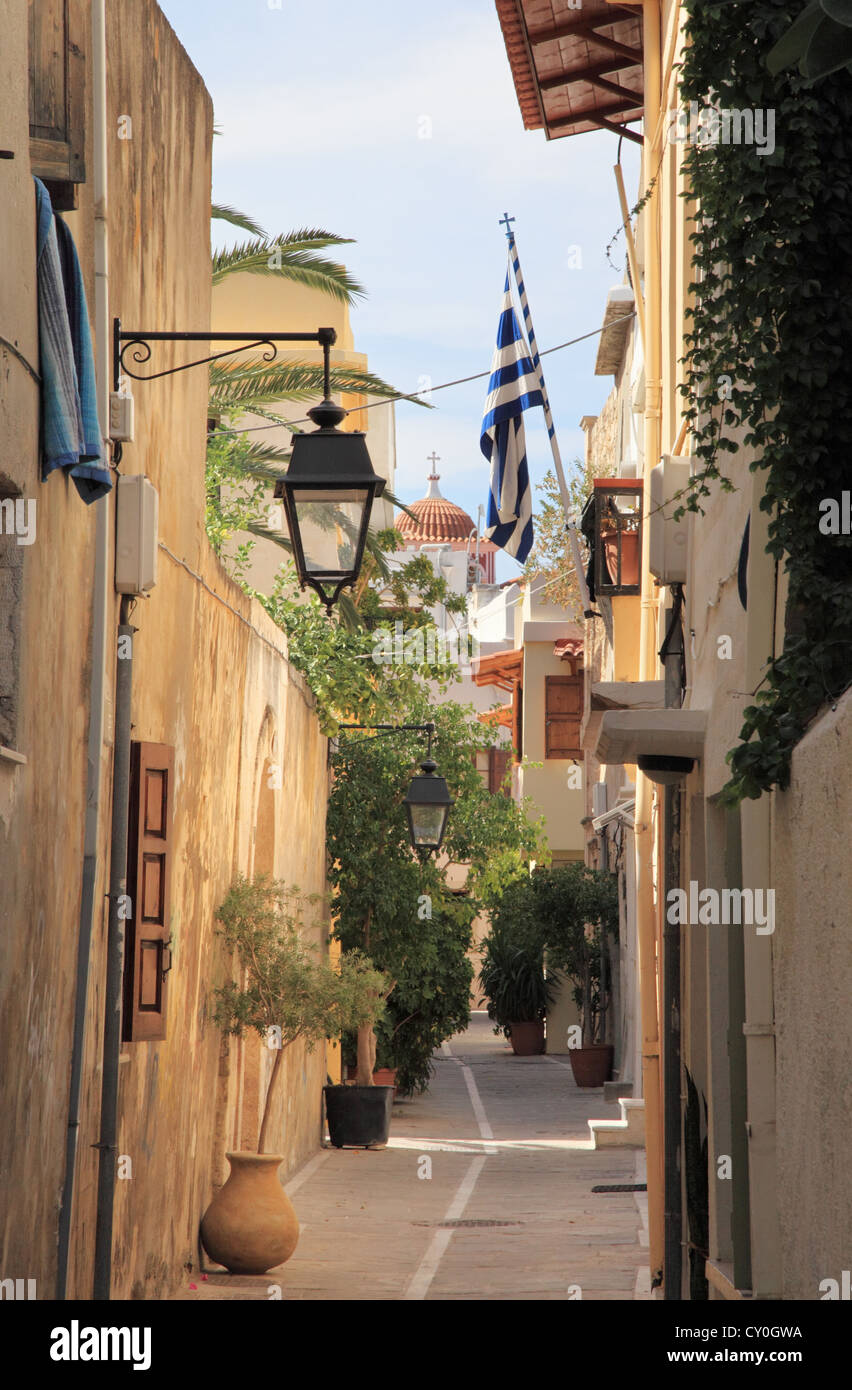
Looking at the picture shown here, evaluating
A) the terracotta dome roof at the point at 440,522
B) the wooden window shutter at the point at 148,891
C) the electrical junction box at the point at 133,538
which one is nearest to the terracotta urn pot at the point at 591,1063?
the wooden window shutter at the point at 148,891

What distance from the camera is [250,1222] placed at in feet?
34.9

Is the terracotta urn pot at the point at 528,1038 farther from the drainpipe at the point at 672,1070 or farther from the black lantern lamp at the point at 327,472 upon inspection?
the black lantern lamp at the point at 327,472

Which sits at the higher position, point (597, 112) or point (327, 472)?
point (597, 112)

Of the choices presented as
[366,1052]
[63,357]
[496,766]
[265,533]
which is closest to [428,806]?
[265,533]

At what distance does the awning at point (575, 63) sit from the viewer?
43.7 feet

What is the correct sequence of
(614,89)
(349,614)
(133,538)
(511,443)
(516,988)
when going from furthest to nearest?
(516,988), (349,614), (511,443), (614,89), (133,538)

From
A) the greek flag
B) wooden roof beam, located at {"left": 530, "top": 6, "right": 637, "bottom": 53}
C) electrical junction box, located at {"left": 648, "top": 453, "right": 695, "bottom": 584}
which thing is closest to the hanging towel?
electrical junction box, located at {"left": 648, "top": 453, "right": 695, "bottom": 584}

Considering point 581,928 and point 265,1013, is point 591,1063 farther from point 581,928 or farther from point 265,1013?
point 265,1013

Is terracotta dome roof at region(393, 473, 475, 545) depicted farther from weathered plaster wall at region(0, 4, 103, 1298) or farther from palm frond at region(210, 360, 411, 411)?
weathered plaster wall at region(0, 4, 103, 1298)

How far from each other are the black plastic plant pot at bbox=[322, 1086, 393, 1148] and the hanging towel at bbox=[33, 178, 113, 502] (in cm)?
1262

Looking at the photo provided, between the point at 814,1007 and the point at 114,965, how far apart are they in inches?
169

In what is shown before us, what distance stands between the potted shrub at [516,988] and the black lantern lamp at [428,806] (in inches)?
573

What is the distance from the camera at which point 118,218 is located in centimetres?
806

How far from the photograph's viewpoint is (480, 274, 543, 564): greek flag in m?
16.2
